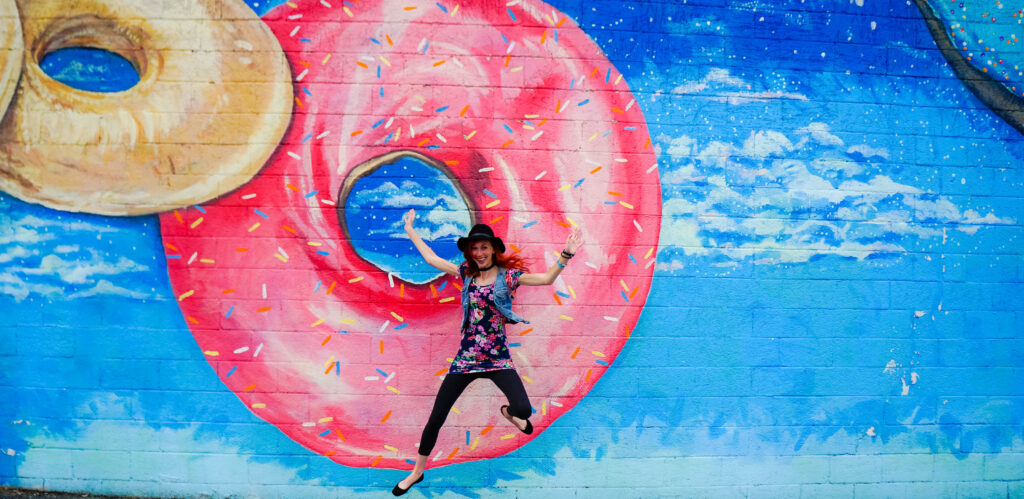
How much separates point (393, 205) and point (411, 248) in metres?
0.30

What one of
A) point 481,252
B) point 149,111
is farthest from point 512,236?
point 149,111

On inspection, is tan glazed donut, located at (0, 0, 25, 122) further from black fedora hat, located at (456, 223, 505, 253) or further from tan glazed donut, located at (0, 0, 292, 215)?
black fedora hat, located at (456, 223, 505, 253)

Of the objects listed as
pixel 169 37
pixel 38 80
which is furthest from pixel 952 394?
pixel 38 80

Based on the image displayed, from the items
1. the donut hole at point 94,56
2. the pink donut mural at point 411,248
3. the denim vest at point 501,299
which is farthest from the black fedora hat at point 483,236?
the donut hole at point 94,56

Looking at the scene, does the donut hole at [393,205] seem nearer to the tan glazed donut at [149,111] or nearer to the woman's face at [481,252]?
the woman's face at [481,252]

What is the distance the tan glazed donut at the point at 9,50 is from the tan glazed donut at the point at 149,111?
0.15 ft

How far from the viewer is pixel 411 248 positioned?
422 cm

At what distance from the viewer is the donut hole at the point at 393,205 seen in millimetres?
4215

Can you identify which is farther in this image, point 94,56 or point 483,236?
point 94,56

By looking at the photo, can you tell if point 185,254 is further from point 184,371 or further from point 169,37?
point 169,37

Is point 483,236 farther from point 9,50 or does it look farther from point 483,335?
point 9,50

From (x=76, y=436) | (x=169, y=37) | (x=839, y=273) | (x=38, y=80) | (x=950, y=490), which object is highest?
(x=169, y=37)

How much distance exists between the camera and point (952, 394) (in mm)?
4477

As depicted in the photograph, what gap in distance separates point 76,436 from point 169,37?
2689 millimetres
